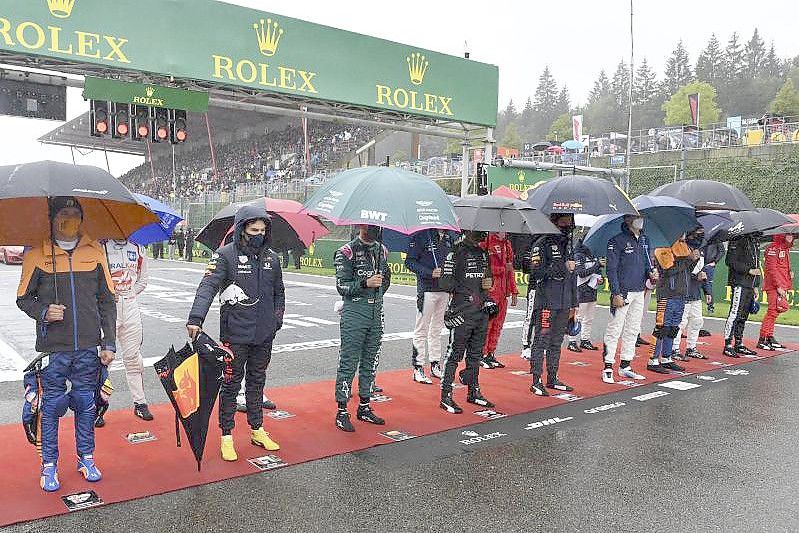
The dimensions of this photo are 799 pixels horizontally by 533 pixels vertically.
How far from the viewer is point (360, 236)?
Result: 5504 mm

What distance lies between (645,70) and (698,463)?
118309mm

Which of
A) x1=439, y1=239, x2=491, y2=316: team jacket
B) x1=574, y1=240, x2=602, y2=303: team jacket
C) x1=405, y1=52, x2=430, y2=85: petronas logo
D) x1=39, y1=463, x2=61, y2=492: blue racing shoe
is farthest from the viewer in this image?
x1=405, y1=52, x2=430, y2=85: petronas logo

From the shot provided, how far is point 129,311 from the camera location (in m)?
5.82

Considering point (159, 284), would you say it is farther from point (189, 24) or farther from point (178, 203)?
point (178, 203)

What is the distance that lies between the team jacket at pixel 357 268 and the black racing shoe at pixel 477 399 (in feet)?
5.65

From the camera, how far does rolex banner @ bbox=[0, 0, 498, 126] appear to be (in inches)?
431

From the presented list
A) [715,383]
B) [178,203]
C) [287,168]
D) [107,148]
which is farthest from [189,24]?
[107,148]

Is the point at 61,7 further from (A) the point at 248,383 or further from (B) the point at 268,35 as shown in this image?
(A) the point at 248,383

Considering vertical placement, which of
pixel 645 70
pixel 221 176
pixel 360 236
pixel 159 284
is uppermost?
pixel 645 70

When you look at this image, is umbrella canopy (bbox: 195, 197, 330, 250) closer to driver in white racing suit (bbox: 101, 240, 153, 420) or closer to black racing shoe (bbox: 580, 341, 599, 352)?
driver in white racing suit (bbox: 101, 240, 153, 420)

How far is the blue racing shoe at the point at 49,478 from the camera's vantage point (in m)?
4.14

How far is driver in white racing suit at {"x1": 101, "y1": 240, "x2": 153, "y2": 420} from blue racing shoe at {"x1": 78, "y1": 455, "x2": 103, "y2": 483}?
143cm

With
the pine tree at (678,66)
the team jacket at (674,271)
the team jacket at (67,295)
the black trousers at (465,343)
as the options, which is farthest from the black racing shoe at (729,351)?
the pine tree at (678,66)

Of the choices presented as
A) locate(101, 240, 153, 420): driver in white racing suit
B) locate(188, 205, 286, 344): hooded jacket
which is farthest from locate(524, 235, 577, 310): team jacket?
locate(101, 240, 153, 420): driver in white racing suit
